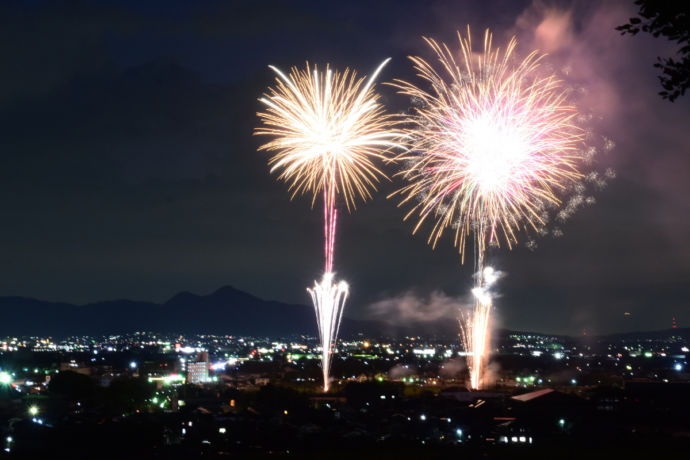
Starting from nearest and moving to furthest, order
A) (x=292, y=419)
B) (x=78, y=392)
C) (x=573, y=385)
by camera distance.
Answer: (x=292, y=419) < (x=78, y=392) < (x=573, y=385)

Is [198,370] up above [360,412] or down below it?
below

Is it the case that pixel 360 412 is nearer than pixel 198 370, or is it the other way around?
pixel 360 412

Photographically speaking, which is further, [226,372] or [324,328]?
[226,372]

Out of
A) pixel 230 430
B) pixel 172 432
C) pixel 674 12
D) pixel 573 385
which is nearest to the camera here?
pixel 674 12

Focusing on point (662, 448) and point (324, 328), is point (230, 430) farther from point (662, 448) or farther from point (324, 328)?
point (662, 448)

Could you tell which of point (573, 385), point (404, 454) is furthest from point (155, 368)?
point (404, 454)

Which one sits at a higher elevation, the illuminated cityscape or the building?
the illuminated cityscape

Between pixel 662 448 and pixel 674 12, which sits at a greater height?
pixel 674 12

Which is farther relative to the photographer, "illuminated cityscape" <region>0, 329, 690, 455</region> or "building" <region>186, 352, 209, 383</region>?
"building" <region>186, 352, 209, 383</region>

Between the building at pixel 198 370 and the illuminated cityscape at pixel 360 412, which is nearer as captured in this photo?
the illuminated cityscape at pixel 360 412

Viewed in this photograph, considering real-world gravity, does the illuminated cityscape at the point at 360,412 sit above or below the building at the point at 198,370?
above

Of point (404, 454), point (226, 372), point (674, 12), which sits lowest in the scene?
point (226, 372)
